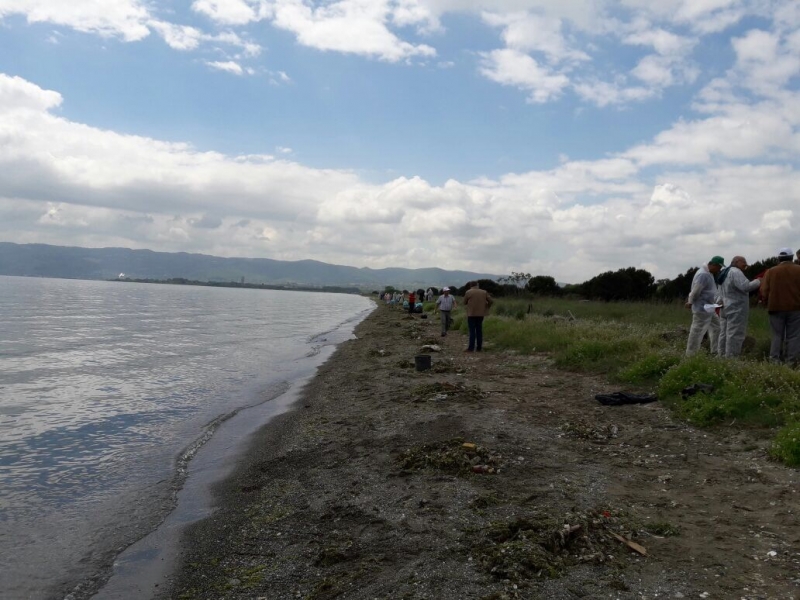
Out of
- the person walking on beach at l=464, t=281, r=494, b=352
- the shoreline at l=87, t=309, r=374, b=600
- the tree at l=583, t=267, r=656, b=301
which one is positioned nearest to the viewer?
the shoreline at l=87, t=309, r=374, b=600

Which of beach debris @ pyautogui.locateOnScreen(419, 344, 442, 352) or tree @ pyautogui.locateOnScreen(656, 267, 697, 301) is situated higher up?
tree @ pyautogui.locateOnScreen(656, 267, 697, 301)

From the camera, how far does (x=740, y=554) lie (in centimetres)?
395

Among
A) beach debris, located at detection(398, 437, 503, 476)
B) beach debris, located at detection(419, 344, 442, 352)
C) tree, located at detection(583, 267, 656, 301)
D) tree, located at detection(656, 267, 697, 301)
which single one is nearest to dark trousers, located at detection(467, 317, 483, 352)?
beach debris, located at detection(419, 344, 442, 352)

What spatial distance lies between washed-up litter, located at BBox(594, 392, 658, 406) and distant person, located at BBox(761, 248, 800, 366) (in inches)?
80.2

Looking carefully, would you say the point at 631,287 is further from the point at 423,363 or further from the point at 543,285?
the point at 423,363

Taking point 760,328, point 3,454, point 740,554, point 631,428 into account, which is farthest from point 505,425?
point 760,328

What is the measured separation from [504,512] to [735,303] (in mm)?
6920

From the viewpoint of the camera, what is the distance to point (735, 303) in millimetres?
9680

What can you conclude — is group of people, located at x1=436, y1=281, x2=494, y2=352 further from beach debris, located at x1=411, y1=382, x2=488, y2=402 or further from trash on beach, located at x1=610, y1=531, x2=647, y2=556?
trash on beach, located at x1=610, y1=531, x2=647, y2=556

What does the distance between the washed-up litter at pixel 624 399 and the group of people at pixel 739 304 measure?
1.87 metres

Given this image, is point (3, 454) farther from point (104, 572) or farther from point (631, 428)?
point (631, 428)

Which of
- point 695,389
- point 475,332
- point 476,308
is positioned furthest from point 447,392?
point 475,332

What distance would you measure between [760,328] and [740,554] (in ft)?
36.2

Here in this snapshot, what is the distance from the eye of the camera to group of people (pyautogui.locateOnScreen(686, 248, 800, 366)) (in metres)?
9.15
